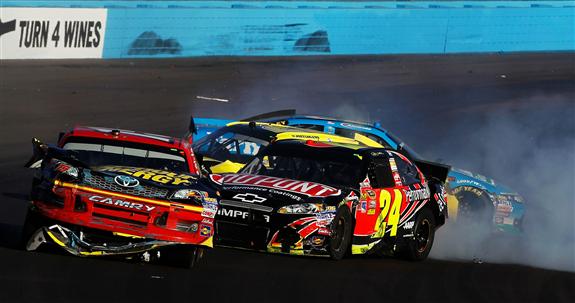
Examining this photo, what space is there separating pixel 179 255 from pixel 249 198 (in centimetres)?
117

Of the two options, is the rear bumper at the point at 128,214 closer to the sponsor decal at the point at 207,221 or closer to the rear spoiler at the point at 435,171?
the sponsor decal at the point at 207,221

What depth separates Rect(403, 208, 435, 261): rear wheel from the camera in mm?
13242

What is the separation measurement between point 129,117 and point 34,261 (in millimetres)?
13753

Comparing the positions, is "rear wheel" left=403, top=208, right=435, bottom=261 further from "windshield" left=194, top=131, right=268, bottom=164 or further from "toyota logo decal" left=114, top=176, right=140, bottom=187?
"toyota logo decal" left=114, top=176, right=140, bottom=187

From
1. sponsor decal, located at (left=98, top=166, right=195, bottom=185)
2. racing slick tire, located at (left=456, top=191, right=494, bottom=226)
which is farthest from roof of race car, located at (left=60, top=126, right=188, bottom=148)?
racing slick tire, located at (left=456, top=191, right=494, bottom=226)

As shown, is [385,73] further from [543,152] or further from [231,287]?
[231,287]

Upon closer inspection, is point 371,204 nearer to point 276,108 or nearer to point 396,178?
point 396,178

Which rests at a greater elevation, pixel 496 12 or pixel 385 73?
pixel 496 12

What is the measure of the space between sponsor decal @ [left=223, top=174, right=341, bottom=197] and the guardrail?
19098mm

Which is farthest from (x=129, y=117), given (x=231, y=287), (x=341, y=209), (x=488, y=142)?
(x=231, y=287)

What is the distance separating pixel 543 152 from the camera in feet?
79.4

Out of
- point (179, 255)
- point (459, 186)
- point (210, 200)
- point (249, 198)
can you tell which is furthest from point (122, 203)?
point (459, 186)

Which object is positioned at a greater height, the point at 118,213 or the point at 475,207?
the point at 475,207

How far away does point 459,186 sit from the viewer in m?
16.2
